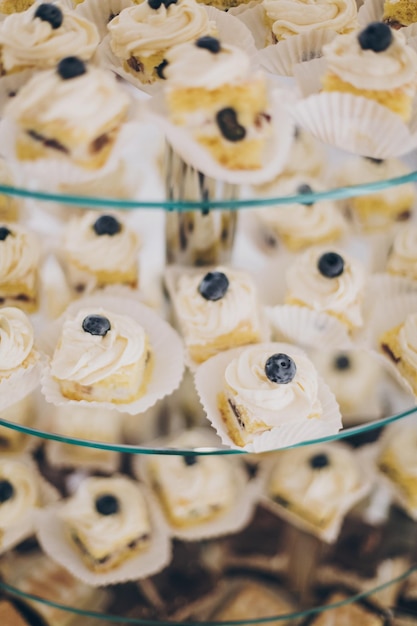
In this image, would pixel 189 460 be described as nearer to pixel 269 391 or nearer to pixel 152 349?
pixel 152 349

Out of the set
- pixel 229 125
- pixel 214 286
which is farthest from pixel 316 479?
pixel 229 125

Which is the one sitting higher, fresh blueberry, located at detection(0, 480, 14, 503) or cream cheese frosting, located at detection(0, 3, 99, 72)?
cream cheese frosting, located at detection(0, 3, 99, 72)

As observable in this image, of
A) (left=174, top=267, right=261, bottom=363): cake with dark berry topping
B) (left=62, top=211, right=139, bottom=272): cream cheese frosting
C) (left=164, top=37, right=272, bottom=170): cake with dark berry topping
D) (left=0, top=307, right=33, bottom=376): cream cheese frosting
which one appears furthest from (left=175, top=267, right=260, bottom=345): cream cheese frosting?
(left=164, top=37, right=272, bottom=170): cake with dark berry topping

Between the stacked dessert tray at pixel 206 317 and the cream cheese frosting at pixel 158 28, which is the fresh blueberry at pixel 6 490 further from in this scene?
the cream cheese frosting at pixel 158 28

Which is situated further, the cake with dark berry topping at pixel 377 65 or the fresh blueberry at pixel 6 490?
the fresh blueberry at pixel 6 490

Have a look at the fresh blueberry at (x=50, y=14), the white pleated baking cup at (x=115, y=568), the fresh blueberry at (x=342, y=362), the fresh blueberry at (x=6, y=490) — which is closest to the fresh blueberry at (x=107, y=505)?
the white pleated baking cup at (x=115, y=568)

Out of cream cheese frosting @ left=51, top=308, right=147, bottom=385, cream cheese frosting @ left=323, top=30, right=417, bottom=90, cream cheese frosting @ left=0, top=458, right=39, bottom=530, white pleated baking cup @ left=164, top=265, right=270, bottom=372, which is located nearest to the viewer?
cream cheese frosting @ left=323, top=30, right=417, bottom=90

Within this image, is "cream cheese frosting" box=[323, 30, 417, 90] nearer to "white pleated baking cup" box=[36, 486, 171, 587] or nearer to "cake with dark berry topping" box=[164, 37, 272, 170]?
"cake with dark berry topping" box=[164, 37, 272, 170]
